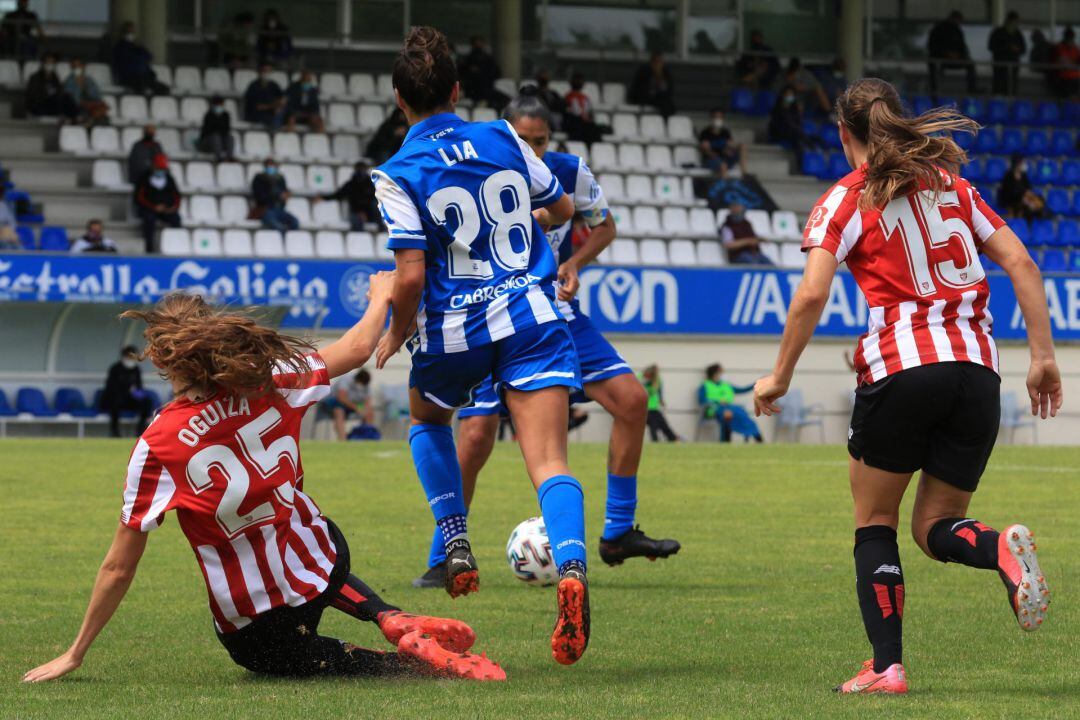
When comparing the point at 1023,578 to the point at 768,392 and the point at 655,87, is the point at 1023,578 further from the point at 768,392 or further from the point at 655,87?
the point at 655,87

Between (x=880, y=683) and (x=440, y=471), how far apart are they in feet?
6.56

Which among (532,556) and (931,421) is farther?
(532,556)

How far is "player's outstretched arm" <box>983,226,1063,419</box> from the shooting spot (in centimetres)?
466

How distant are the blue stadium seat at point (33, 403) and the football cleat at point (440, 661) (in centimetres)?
1825

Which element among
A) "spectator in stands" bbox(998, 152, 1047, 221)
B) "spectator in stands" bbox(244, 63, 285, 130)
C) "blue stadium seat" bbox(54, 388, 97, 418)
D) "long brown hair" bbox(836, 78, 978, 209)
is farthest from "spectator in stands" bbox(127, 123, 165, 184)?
"long brown hair" bbox(836, 78, 978, 209)

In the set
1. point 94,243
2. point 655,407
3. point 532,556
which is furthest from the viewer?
point 655,407

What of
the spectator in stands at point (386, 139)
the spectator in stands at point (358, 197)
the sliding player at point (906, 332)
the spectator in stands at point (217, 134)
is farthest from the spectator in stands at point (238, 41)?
the sliding player at point (906, 332)

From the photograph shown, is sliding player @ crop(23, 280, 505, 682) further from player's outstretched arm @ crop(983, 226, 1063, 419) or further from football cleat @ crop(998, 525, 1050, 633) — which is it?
player's outstretched arm @ crop(983, 226, 1063, 419)

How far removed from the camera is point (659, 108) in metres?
29.0

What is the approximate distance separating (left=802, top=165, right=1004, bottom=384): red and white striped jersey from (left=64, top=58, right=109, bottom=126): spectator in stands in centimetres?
2247

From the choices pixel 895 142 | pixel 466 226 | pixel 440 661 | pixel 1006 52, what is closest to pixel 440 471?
pixel 466 226

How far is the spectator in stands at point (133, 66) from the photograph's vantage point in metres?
26.4

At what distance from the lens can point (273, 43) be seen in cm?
2834

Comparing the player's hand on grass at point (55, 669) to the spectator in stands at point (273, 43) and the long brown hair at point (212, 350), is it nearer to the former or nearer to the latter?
the long brown hair at point (212, 350)
